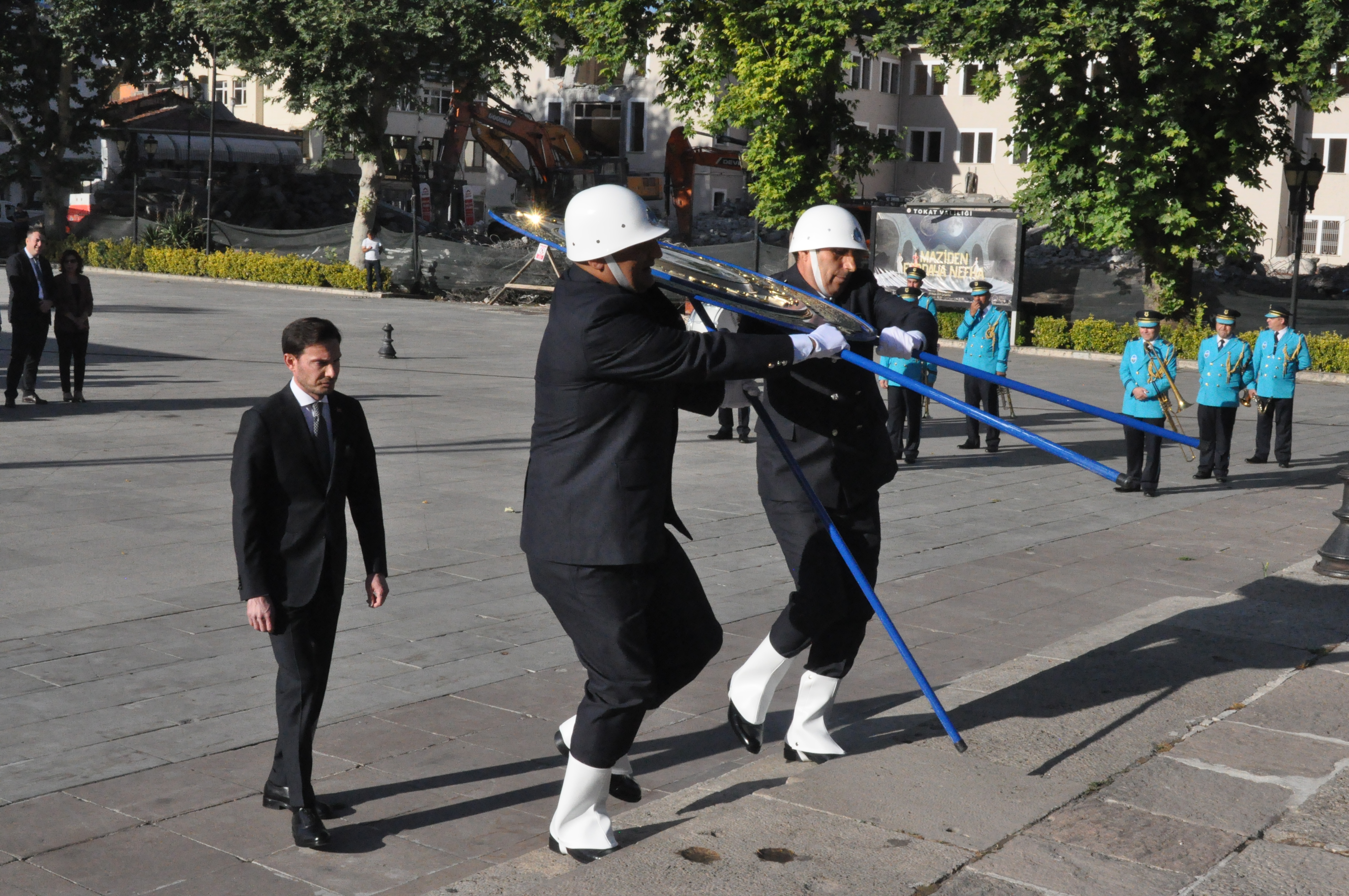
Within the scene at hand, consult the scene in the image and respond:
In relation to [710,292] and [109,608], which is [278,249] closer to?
[109,608]

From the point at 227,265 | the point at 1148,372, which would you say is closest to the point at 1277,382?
the point at 1148,372

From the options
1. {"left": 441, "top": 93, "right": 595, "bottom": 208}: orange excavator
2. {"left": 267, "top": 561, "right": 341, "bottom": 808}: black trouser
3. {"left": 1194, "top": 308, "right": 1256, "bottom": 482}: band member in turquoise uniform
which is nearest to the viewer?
{"left": 267, "top": 561, "right": 341, "bottom": 808}: black trouser

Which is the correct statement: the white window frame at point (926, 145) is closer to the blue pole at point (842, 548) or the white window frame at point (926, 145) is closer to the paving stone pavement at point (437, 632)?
the paving stone pavement at point (437, 632)

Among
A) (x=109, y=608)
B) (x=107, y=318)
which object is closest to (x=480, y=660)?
(x=109, y=608)

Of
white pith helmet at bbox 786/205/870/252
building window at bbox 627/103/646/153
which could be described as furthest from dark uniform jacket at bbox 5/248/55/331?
building window at bbox 627/103/646/153

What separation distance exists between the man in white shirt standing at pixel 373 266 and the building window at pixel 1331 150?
3195cm

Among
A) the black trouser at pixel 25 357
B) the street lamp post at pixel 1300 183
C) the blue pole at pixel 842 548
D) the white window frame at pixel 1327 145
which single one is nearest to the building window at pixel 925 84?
the white window frame at pixel 1327 145

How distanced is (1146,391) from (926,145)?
4722 centimetres

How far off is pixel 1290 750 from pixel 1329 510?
269 inches

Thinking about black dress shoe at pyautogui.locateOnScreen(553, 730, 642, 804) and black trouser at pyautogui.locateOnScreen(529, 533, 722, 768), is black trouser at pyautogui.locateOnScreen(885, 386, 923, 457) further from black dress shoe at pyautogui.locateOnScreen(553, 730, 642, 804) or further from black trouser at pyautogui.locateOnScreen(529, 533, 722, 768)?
black trouser at pyautogui.locateOnScreen(529, 533, 722, 768)

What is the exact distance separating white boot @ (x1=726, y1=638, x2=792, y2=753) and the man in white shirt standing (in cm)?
3070

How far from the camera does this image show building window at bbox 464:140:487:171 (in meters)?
65.8

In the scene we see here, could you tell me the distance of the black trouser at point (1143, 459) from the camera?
38.8 ft

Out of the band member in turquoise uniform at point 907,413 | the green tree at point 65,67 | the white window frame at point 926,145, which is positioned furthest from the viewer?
the white window frame at point 926,145
